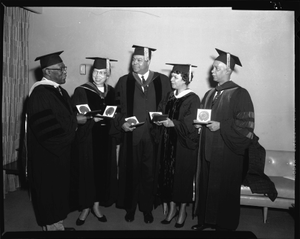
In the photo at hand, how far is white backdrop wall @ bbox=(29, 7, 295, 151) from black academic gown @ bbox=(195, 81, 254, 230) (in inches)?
7.9

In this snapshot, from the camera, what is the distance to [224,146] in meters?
2.79

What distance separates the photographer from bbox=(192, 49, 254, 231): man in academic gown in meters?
2.76

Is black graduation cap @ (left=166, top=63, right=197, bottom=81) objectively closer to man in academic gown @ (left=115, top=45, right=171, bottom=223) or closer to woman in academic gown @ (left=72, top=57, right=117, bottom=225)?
man in academic gown @ (left=115, top=45, right=171, bottom=223)

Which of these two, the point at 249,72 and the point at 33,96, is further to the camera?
the point at 249,72

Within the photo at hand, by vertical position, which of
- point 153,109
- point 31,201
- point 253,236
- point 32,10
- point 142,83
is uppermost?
point 32,10

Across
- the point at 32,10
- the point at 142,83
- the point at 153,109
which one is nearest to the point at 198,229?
the point at 153,109

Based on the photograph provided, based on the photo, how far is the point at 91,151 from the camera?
295 centimetres

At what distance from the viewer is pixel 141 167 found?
296 centimetres

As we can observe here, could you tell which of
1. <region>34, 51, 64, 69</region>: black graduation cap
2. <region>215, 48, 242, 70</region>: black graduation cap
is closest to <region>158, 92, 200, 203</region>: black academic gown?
<region>215, 48, 242, 70</region>: black graduation cap

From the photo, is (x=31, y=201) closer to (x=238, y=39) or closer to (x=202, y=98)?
(x=202, y=98)

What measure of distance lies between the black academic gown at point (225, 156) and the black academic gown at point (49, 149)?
4.48 feet

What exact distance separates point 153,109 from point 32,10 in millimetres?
1608

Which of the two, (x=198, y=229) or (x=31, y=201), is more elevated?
(x=31, y=201)

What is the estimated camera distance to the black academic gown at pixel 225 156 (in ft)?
9.06
